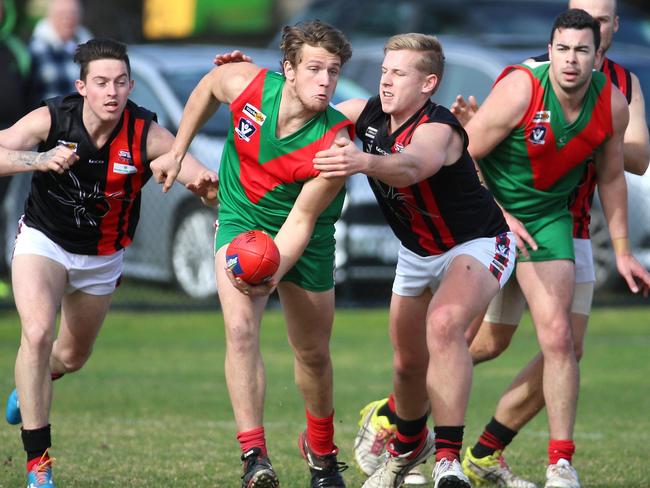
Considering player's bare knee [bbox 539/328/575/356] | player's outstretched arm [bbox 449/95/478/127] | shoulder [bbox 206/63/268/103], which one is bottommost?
player's bare knee [bbox 539/328/575/356]

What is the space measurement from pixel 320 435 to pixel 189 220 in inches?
290

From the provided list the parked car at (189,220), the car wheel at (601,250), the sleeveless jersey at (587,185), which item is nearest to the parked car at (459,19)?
the parked car at (189,220)

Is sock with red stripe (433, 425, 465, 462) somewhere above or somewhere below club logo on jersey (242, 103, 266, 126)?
below

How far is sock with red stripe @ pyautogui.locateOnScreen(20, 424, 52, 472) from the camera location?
6930mm

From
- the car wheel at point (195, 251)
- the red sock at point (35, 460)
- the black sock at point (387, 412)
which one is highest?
the red sock at point (35, 460)

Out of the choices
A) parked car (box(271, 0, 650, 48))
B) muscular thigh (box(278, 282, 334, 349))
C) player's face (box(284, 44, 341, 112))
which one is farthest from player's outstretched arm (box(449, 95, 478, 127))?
parked car (box(271, 0, 650, 48))

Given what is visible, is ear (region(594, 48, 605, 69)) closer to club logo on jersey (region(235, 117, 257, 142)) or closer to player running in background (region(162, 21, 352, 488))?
player running in background (region(162, 21, 352, 488))

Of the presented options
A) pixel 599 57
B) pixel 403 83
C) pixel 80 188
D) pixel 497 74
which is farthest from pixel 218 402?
pixel 497 74

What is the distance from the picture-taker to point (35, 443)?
6949 mm

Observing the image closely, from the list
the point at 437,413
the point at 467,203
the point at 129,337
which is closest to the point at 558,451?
the point at 437,413

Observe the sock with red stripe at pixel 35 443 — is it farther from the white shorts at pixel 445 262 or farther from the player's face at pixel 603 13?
the player's face at pixel 603 13

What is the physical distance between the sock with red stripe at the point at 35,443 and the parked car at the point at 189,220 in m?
7.43

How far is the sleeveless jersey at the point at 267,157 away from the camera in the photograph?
23.2 feet

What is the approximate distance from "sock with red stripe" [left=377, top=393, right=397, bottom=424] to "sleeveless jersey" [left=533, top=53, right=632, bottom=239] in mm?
1407
